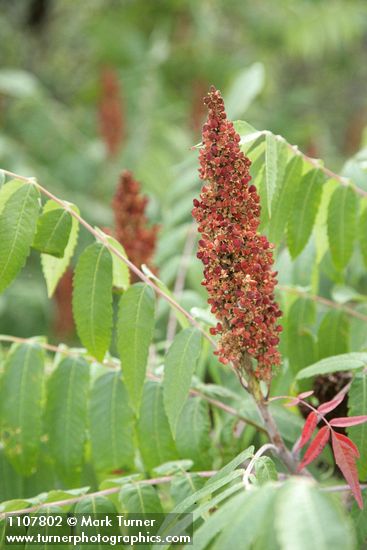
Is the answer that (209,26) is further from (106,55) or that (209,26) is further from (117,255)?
(117,255)

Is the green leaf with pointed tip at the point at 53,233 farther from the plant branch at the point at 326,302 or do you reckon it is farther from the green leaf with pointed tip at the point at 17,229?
the plant branch at the point at 326,302

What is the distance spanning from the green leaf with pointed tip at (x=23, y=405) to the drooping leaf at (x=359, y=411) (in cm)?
102

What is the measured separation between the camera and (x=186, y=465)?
213cm

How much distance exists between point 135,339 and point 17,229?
0.46m

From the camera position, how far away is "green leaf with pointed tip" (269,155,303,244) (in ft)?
7.36

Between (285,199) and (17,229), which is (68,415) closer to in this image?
(17,229)

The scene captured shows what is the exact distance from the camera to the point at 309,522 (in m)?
1.06

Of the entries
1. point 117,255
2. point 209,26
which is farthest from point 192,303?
point 209,26

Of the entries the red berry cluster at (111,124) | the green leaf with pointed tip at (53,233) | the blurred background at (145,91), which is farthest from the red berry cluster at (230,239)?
the red berry cluster at (111,124)

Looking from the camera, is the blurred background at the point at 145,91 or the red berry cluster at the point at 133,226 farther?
the blurred background at the point at 145,91

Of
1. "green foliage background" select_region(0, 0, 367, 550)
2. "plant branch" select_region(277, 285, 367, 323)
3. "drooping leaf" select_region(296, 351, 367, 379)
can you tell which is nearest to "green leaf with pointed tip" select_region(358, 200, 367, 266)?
"green foliage background" select_region(0, 0, 367, 550)

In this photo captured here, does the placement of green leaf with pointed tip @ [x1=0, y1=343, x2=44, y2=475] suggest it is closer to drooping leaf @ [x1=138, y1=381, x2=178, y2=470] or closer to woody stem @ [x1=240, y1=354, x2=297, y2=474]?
drooping leaf @ [x1=138, y1=381, x2=178, y2=470]

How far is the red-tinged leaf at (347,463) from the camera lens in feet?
5.37

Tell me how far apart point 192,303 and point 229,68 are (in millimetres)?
7233
